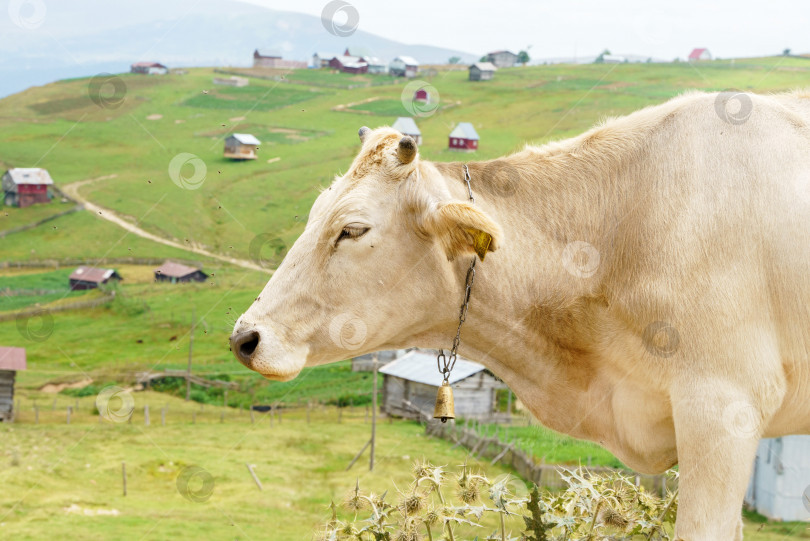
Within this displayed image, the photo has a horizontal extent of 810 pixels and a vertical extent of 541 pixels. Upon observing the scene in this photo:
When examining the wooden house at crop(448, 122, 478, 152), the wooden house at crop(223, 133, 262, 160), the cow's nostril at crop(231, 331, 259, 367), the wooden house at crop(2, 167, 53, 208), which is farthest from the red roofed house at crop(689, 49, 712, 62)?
the cow's nostril at crop(231, 331, 259, 367)

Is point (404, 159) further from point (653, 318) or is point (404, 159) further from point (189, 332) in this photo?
point (189, 332)

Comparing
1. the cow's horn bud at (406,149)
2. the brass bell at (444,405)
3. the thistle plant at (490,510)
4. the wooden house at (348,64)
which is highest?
the wooden house at (348,64)

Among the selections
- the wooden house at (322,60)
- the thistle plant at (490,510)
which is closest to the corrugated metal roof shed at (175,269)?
the wooden house at (322,60)

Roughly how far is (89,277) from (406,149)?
65812mm

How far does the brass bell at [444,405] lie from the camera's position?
3.80 m

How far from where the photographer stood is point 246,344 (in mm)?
3523

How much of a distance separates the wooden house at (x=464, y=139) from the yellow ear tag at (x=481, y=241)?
6653 centimetres

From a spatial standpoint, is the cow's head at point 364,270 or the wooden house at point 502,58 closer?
the cow's head at point 364,270

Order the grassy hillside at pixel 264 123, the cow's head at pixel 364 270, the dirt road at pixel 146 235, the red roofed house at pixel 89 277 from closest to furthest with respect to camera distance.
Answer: the cow's head at pixel 364 270
the red roofed house at pixel 89 277
the grassy hillside at pixel 264 123
the dirt road at pixel 146 235

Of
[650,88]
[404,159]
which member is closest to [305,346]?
[404,159]

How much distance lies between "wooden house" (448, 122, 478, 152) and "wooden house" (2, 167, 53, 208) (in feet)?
131

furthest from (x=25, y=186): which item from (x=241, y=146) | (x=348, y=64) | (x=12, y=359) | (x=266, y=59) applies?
(x=348, y=64)

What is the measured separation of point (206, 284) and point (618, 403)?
63.6 meters

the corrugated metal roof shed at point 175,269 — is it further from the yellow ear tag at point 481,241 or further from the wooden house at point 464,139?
the yellow ear tag at point 481,241
